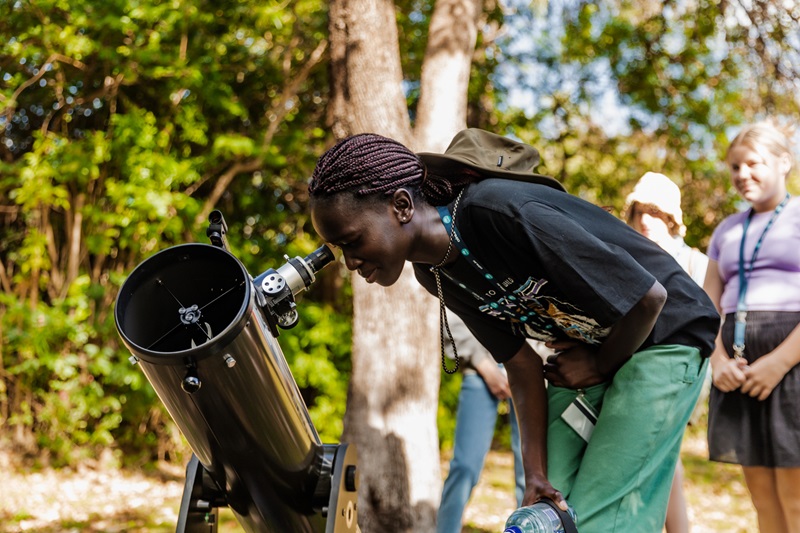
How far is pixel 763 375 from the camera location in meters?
3.09

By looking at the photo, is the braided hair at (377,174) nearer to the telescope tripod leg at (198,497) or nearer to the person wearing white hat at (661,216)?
the telescope tripod leg at (198,497)

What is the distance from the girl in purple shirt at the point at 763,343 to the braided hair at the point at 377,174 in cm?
173

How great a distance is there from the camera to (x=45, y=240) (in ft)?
19.5

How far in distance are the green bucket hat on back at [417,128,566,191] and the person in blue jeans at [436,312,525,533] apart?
1.78 meters

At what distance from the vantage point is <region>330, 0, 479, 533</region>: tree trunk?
13.5 feet

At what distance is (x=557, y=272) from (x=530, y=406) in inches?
23.2

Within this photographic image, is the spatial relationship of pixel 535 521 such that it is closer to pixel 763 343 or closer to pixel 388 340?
pixel 763 343

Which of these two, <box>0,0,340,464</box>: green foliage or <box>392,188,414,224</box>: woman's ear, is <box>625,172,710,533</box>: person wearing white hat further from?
<box>0,0,340,464</box>: green foliage

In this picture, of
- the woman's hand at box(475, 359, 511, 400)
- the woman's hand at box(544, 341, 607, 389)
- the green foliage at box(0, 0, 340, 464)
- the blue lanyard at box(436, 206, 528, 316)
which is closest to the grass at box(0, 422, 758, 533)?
the green foliage at box(0, 0, 340, 464)

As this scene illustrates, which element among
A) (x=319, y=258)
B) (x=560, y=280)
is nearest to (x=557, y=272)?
(x=560, y=280)

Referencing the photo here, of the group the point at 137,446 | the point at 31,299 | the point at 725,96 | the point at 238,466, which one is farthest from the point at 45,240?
the point at 725,96

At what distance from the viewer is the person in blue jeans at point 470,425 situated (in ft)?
12.5

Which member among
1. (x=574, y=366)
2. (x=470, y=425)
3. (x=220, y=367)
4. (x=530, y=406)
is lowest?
(x=470, y=425)

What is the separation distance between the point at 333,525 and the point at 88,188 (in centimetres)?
468
